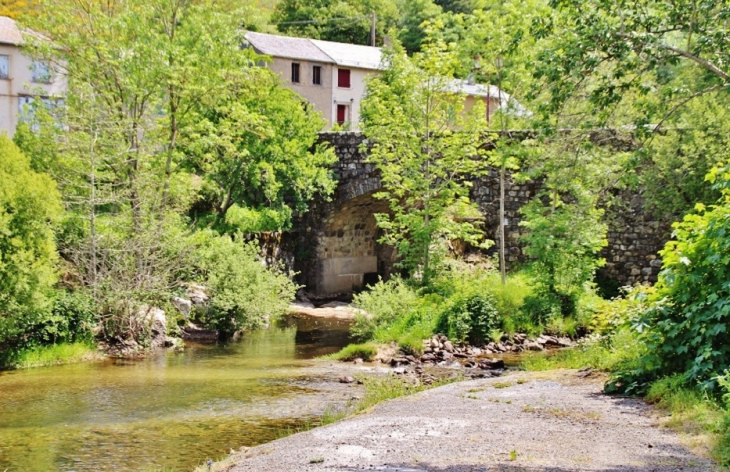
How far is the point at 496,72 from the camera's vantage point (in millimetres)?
19703

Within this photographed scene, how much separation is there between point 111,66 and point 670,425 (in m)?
15.1

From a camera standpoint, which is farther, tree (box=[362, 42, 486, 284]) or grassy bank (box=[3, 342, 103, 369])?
tree (box=[362, 42, 486, 284])

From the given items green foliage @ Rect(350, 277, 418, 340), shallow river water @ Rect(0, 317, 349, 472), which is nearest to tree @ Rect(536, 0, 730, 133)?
shallow river water @ Rect(0, 317, 349, 472)

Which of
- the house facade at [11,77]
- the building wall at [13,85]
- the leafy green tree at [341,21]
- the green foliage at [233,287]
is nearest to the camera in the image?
the green foliage at [233,287]

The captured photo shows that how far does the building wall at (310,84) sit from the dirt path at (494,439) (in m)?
30.1

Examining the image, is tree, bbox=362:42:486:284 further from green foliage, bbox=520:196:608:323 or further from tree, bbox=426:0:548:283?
green foliage, bbox=520:196:608:323

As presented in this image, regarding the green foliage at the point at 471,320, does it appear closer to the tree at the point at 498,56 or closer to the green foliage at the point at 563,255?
the green foliage at the point at 563,255

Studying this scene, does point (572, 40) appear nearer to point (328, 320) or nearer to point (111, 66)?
point (111, 66)

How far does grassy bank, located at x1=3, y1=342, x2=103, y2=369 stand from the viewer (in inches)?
621

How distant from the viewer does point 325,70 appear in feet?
131

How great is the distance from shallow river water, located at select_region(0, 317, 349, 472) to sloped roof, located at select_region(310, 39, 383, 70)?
25.2 m

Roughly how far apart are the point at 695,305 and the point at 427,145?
11882 millimetres

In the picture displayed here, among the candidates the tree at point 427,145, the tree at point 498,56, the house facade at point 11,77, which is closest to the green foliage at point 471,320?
the tree at point 427,145

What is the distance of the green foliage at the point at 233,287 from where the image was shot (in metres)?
19.9
